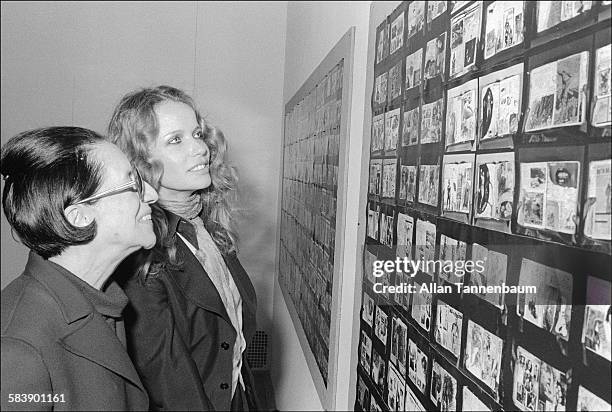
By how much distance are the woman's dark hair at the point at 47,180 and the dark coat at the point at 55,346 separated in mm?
32

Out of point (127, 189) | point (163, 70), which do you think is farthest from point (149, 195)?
point (163, 70)

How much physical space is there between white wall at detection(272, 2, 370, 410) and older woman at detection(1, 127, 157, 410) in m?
0.39

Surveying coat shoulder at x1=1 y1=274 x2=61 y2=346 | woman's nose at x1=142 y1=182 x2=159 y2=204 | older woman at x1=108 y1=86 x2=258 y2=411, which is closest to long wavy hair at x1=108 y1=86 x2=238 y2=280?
older woman at x1=108 y1=86 x2=258 y2=411

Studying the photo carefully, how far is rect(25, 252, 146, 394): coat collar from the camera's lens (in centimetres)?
61

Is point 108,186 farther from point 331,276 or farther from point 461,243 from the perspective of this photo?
point 331,276

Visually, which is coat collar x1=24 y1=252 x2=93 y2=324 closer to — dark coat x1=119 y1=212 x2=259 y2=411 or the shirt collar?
dark coat x1=119 y1=212 x2=259 y2=411

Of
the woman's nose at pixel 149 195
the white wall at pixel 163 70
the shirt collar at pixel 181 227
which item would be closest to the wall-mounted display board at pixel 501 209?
the woman's nose at pixel 149 195

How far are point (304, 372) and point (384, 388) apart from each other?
0.78 m

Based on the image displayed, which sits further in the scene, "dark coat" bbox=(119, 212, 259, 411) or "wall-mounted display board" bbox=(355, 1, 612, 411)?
"dark coat" bbox=(119, 212, 259, 411)

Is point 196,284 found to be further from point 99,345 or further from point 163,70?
point 163,70

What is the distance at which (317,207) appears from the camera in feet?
4.23

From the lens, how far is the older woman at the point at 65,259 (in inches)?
22.7

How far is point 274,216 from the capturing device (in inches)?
Result: 63.1

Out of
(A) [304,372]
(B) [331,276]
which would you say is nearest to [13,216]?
(B) [331,276]
